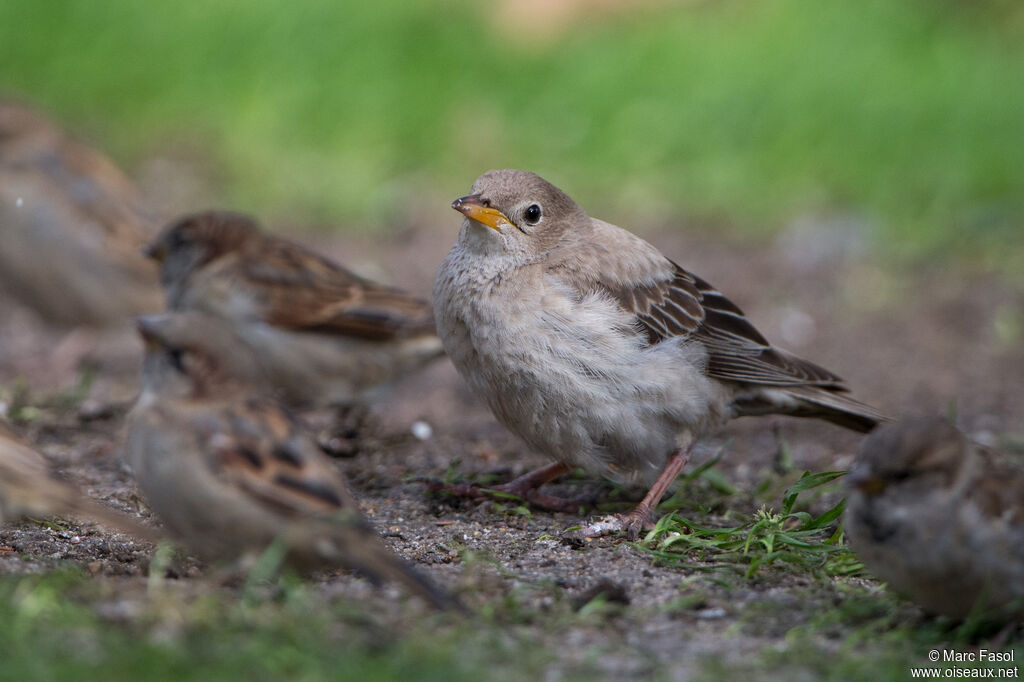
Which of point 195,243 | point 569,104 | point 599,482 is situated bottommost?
point 599,482

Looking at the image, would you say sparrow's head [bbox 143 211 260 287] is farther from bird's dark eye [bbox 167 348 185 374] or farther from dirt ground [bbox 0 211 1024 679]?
bird's dark eye [bbox 167 348 185 374]

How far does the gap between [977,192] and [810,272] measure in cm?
220

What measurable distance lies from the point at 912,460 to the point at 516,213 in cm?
250

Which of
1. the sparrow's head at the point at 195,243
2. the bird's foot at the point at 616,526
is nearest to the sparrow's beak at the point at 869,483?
the bird's foot at the point at 616,526

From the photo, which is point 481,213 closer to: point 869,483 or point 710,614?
point 710,614

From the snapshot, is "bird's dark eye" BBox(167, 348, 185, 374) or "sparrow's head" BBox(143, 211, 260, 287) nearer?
"bird's dark eye" BBox(167, 348, 185, 374)

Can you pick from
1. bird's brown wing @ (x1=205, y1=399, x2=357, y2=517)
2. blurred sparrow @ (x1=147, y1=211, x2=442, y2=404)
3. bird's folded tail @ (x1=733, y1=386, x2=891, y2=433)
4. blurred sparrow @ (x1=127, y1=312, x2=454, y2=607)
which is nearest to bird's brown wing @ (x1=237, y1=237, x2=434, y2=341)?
blurred sparrow @ (x1=147, y1=211, x2=442, y2=404)

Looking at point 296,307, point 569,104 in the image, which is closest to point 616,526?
point 296,307

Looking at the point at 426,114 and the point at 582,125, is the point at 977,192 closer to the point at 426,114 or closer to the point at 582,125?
the point at 582,125

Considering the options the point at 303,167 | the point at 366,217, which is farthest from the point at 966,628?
the point at 303,167

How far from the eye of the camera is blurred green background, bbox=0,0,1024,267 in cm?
1239

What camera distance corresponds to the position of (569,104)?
14.1 metres

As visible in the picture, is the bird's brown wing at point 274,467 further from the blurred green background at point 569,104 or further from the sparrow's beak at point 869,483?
the blurred green background at point 569,104

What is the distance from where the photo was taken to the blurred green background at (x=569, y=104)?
1239cm
